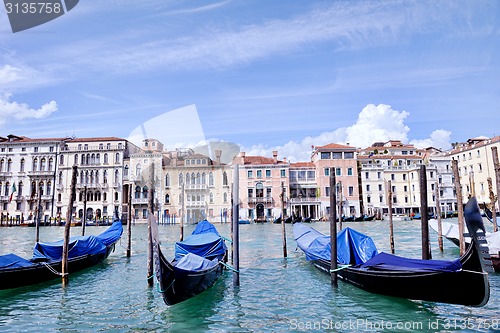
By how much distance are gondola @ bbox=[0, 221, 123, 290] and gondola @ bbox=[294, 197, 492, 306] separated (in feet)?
17.4

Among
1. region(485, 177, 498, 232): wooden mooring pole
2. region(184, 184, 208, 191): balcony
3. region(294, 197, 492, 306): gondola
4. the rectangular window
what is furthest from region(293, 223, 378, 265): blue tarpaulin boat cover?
region(184, 184, 208, 191): balcony

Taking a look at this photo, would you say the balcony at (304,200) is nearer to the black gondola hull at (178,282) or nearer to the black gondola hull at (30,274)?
the black gondola hull at (30,274)

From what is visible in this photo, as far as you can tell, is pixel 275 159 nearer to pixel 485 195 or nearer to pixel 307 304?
pixel 485 195

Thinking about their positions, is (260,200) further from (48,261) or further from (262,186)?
(48,261)

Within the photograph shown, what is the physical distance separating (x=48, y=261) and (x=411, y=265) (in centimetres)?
642

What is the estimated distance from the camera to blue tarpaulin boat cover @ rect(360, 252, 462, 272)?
4289 mm

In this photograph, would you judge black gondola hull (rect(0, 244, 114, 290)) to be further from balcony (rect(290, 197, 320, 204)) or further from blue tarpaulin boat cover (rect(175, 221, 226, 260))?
balcony (rect(290, 197, 320, 204))

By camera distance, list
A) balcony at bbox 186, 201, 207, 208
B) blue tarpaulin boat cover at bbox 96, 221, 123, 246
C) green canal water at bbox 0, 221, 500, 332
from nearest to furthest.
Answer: green canal water at bbox 0, 221, 500, 332, blue tarpaulin boat cover at bbox 96, 221, 123, 246, balcony at bbox 186, 201, 207, 208

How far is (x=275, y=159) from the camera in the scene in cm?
3195

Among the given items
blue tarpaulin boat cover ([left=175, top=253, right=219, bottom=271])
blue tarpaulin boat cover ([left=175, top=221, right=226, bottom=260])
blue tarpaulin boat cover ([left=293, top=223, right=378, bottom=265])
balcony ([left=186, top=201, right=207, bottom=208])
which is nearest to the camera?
blue tarpaulin boat cover ([left=175, top=253, right=219, bottom=271])

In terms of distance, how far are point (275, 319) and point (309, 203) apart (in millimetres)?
26856

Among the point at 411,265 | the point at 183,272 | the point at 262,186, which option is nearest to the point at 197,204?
the point at 262,186

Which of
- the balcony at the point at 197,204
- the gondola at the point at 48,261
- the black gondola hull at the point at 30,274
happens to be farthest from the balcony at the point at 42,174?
the black gondola hull at the point at 30,274

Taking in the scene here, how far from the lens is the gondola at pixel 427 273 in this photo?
396 centimetres
